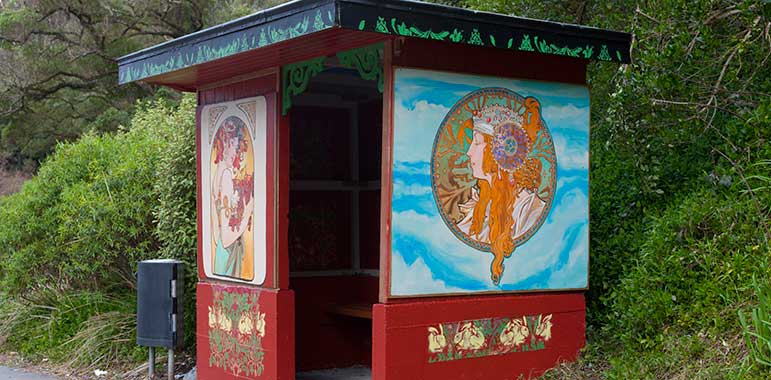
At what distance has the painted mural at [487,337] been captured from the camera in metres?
7.05

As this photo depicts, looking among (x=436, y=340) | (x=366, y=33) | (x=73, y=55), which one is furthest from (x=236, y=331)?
(x=73, y=55)

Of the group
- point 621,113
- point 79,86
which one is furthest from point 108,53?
point 621,113

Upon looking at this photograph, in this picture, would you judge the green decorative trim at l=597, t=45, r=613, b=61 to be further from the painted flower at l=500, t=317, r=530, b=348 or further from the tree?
the tree

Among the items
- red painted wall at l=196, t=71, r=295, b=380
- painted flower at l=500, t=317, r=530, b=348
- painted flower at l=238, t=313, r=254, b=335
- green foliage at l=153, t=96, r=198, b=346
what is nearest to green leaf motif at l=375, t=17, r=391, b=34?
red painted wall at l=196, t=71, r=295, b=380

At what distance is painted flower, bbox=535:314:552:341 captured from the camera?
7.69 meters

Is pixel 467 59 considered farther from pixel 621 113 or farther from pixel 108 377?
pixel 108 377

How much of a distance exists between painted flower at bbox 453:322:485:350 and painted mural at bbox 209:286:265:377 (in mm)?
1789

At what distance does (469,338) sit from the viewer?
7.24 m

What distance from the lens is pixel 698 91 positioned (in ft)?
27.1

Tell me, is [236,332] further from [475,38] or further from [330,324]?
[475,38]

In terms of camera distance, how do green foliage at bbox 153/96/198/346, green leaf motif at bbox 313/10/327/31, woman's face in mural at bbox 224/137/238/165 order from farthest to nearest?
green foliage at bbox 153/96/198/346
woman's face in mural at bbox 224/137/238/165
green leaf motif at bbox 313/10/327/31

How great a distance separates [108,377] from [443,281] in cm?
501

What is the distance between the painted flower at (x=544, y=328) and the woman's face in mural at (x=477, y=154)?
1274 millimetres

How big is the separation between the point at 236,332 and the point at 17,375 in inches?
152
